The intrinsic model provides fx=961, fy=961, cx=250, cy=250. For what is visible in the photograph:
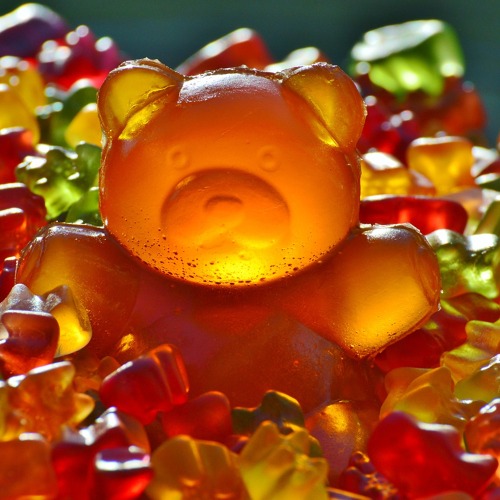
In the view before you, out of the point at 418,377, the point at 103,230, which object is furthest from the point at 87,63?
the point at 418,377

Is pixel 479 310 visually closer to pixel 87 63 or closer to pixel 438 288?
pixel 438 288

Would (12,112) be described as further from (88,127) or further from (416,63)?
(416,63)

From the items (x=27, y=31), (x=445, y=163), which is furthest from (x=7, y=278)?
(x=27, y=31)

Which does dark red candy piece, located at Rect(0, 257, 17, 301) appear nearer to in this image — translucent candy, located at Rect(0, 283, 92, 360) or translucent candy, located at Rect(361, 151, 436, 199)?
translucent candy, located at Rect(0, 283, 92, 360)

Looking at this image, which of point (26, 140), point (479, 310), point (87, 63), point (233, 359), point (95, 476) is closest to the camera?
point (95, 476)

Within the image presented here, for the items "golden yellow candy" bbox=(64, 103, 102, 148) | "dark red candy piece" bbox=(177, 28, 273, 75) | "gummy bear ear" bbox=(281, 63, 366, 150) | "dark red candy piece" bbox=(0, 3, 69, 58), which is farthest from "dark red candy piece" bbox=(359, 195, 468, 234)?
"dark red candy piece" bbox=(0, 3, 69, 58)

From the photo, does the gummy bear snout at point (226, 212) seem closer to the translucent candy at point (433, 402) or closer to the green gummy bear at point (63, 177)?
the translucent candy at point (433, 402)

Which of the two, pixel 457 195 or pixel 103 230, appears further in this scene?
pixel 457 195
